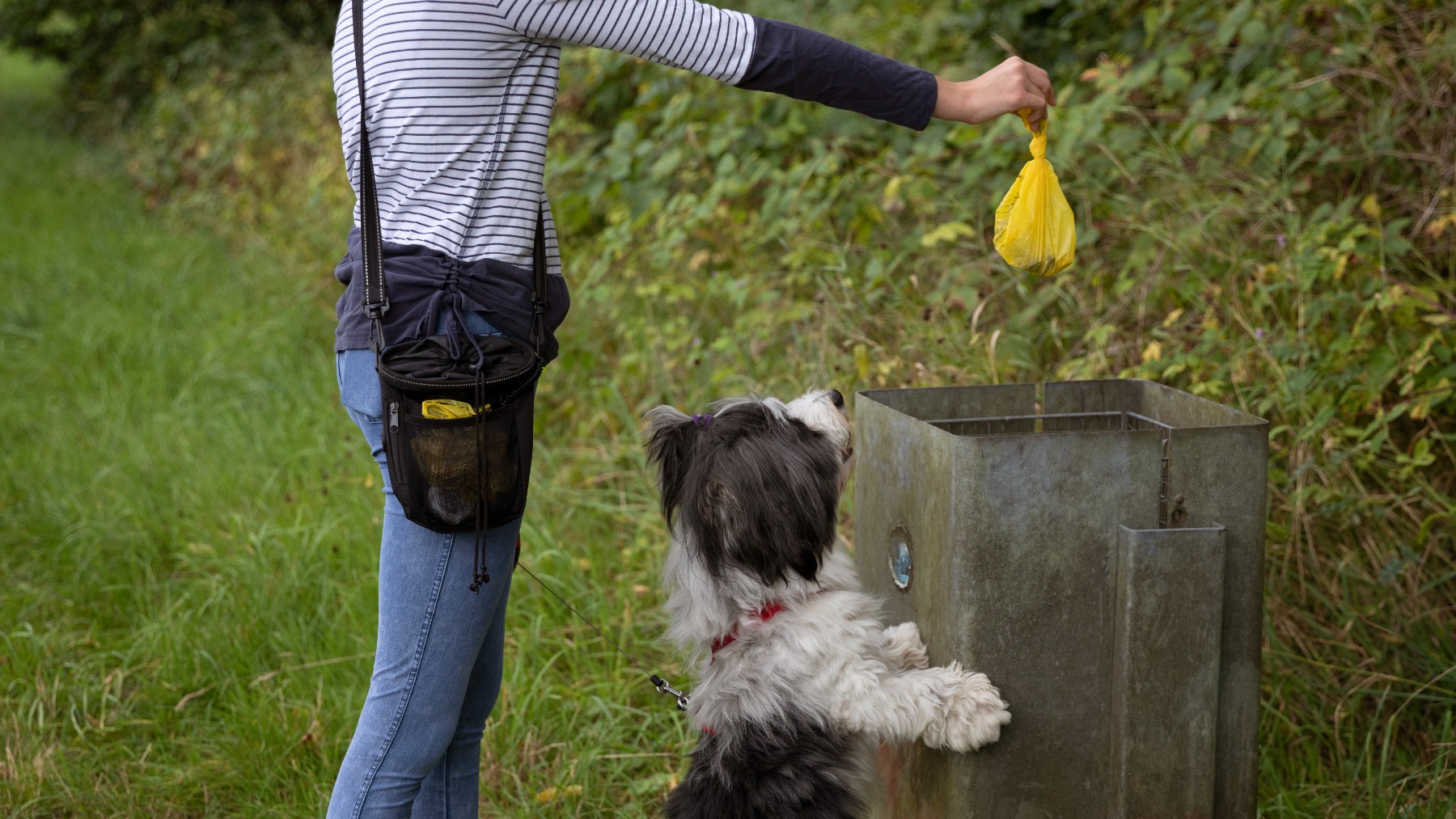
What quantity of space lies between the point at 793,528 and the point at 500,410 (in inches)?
26.7

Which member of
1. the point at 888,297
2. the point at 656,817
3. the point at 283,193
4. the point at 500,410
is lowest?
the point at 656,817

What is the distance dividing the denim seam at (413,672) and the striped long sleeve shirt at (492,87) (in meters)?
0.42

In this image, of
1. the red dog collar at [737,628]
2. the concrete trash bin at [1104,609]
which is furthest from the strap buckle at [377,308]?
the concrete trash bin at [1104,609]

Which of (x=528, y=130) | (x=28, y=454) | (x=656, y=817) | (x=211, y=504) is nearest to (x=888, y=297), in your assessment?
(x=656, y=817)

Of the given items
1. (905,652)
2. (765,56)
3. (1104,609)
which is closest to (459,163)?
(765,56)

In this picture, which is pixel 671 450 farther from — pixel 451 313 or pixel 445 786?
pixel 445 786

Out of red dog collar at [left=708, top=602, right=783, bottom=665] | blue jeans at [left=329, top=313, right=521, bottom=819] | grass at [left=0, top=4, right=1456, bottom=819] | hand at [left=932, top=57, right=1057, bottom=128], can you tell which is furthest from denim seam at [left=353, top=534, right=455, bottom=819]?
hand at [left=932, top=57, right=1057, bottom=128]

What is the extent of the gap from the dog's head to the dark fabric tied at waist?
0.52 metres

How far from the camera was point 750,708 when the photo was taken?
2.31 metres

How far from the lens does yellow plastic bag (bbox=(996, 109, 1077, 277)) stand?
2.38 meters

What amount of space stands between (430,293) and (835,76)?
82cm

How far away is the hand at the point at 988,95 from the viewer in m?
2.11

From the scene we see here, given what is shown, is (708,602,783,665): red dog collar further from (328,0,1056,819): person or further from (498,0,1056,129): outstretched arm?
(498,0,1056,129): outstretched arm

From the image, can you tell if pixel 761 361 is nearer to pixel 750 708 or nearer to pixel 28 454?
pixel 750 708
